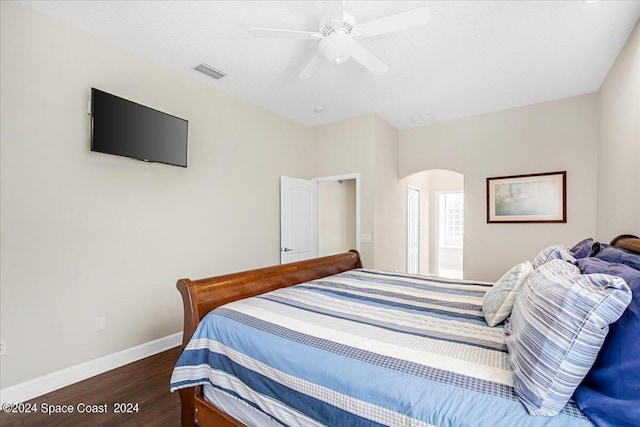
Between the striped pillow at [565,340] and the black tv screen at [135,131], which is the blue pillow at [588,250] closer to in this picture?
the striped pillow at [565,340]

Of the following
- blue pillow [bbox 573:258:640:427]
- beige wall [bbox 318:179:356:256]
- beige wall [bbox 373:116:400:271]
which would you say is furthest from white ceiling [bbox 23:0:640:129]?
blue pillow [bbox 573:258:640:427]

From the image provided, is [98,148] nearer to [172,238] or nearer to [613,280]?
[172,238]

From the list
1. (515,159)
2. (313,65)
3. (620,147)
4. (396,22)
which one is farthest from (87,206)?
(515,159)

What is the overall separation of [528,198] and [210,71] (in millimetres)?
4224

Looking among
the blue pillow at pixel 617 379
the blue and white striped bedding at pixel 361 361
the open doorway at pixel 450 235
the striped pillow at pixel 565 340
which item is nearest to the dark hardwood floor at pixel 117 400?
the blue and white striped bedding at pixel 361 361

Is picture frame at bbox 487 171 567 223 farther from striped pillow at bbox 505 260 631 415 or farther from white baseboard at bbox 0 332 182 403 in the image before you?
white baseboard at bbox 0 332 182 403

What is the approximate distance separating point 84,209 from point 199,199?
1054 millimetres

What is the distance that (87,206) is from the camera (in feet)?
7.90

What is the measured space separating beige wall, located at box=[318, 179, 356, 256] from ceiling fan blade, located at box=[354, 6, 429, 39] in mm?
3218

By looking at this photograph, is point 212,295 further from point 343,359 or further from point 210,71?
point 210,71

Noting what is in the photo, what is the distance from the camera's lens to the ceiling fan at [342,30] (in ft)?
5.90

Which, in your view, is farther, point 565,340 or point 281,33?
point 281,33

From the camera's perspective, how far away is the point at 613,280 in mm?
855

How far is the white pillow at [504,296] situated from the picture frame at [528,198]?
109 inches
